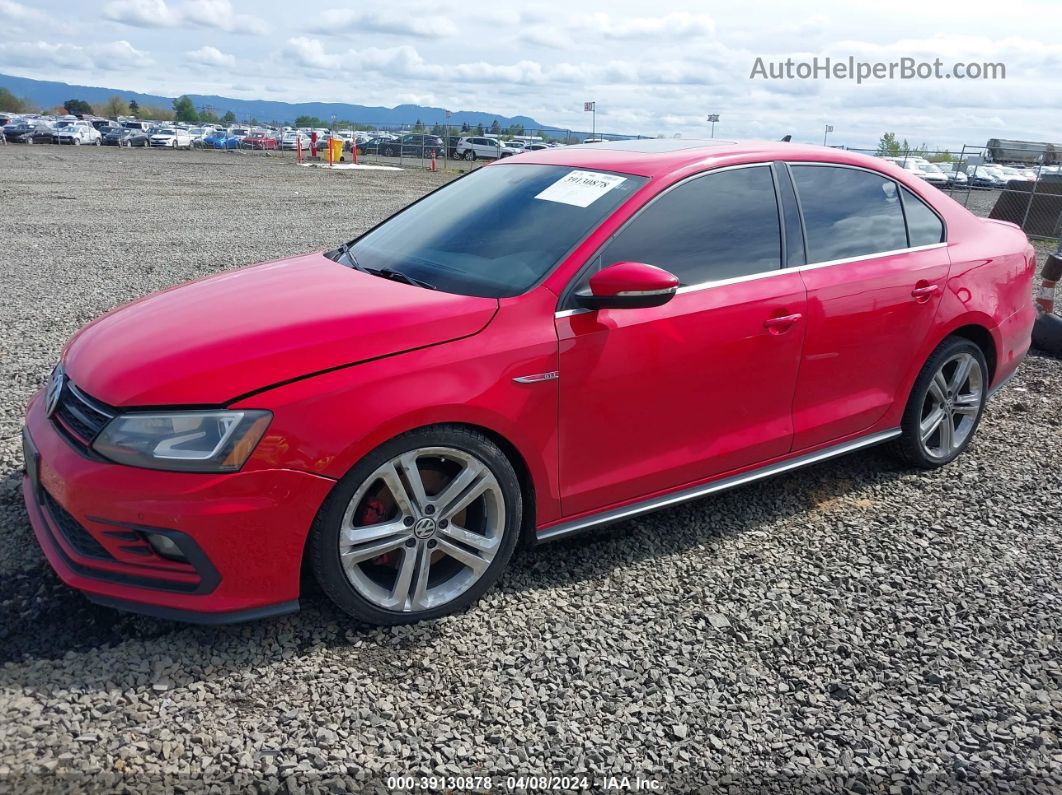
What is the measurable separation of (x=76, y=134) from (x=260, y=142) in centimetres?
980

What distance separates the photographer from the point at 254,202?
59.0 feet

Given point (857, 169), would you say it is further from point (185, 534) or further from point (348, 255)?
point (185, 534)

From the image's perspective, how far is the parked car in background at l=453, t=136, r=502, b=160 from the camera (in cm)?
4162

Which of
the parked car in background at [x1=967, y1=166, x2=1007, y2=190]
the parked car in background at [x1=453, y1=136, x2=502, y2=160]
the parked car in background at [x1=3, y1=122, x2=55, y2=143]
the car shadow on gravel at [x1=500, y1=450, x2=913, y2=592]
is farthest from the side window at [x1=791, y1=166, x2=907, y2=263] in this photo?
the parked car in background at [x1=3, y1=122, x2=55, y2=143]

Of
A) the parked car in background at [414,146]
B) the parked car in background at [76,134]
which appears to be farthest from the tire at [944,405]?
the parked car in background at [76,134]

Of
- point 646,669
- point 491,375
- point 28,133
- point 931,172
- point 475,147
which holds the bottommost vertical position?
point 646,669

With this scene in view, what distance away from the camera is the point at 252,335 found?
2.83 metres

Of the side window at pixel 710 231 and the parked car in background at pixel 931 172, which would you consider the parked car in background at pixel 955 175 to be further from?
the side window at pixel 710 231

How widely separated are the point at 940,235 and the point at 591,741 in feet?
10.5

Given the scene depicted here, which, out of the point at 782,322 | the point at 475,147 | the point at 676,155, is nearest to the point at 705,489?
the point at 782,322

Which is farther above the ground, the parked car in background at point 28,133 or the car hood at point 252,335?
the parked car in background at point 28,133

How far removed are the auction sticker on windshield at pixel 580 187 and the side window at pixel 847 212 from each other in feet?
3.11

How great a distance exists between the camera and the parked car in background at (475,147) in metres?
41.6

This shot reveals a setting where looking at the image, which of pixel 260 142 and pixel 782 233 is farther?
pixel 260 142
